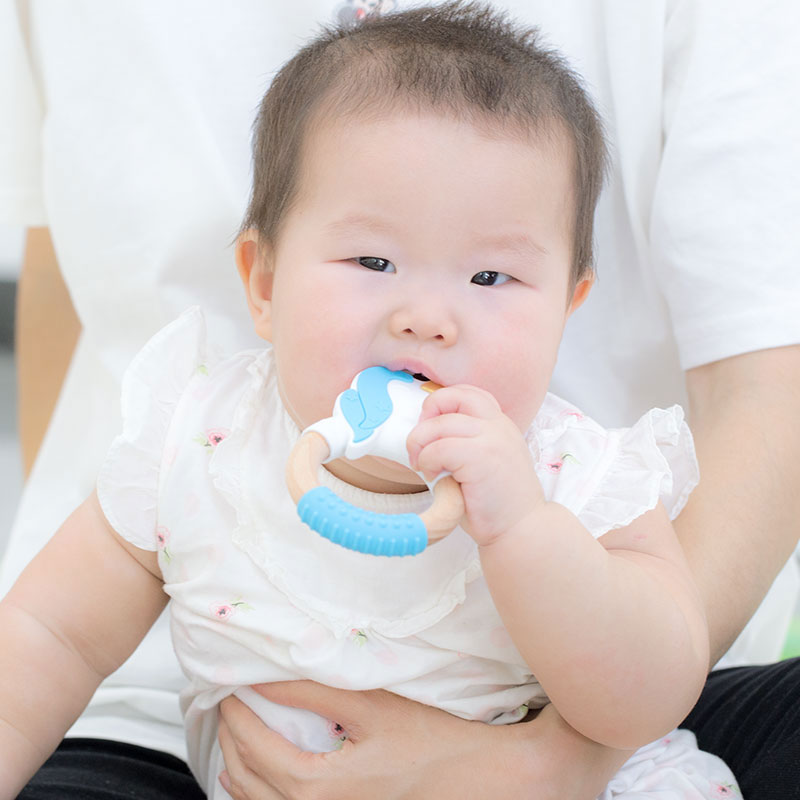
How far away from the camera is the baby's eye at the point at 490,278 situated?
0.86 m

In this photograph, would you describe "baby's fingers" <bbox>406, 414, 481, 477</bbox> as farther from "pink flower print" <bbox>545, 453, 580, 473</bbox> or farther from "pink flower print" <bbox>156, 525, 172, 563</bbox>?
"pink flower print" <bbox>156, 525, 172, 563</bbox>

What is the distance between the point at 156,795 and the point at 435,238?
602 mm

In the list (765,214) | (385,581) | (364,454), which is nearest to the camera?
(364,454)

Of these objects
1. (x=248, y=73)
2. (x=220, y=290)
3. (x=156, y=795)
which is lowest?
(x=156, y=795)

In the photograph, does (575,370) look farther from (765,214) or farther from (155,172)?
(155,172)

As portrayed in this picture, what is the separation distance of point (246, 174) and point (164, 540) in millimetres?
479

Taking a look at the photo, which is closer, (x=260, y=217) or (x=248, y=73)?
(x=260, y=217)

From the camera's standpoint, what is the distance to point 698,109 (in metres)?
1.15

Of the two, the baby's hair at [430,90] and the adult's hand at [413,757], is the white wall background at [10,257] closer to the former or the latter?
the baby's hair at [430,90]

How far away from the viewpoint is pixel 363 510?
715 millimetres

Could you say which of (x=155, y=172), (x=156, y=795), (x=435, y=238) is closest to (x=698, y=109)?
(x=435, y=238)

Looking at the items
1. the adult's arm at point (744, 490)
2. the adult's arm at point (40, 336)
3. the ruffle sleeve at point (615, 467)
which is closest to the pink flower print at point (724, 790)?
the adult's arm at point (744, 490)

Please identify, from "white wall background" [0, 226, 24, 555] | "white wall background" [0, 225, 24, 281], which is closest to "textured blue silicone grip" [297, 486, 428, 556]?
"white wall background" [0, 226, 24, 555]

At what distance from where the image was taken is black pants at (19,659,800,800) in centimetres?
94
